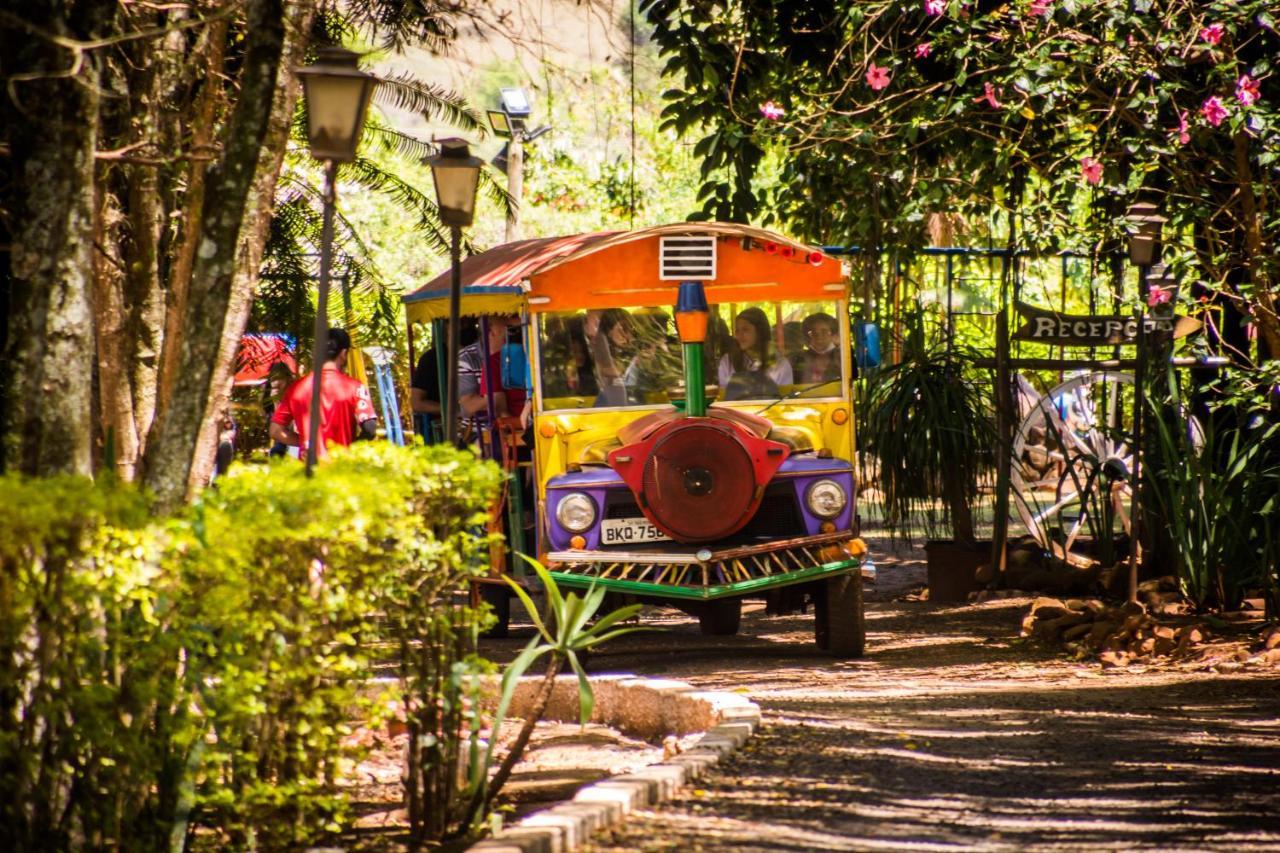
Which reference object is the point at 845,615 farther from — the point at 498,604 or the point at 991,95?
the point at 991,95

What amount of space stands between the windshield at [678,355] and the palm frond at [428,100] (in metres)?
5.15

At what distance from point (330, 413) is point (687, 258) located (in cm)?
238

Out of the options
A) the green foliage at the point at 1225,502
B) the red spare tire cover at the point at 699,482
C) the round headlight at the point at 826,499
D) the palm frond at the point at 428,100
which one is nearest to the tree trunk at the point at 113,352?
the red spare tire cover at the point at 699,482

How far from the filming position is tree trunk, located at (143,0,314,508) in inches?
220

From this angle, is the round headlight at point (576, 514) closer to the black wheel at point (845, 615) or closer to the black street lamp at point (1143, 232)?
the black wheel at point (845, 615)

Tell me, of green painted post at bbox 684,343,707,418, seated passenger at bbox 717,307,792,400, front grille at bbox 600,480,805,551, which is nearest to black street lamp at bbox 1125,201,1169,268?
seated passenger at bbox 717,307,792,400

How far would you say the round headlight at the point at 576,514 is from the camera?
956 centimetres

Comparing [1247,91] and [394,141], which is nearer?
[1247,91]

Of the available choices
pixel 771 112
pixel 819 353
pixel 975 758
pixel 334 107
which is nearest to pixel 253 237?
pixel 334 107

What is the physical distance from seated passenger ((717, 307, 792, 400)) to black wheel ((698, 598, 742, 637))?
71.2 inches

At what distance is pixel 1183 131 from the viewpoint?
9.53m

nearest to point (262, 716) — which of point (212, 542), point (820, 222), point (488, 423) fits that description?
point (212, 542)

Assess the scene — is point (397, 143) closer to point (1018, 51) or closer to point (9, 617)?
point (1018, 51)

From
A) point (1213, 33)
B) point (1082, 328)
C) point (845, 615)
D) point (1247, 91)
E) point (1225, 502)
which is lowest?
point (845, 615)
